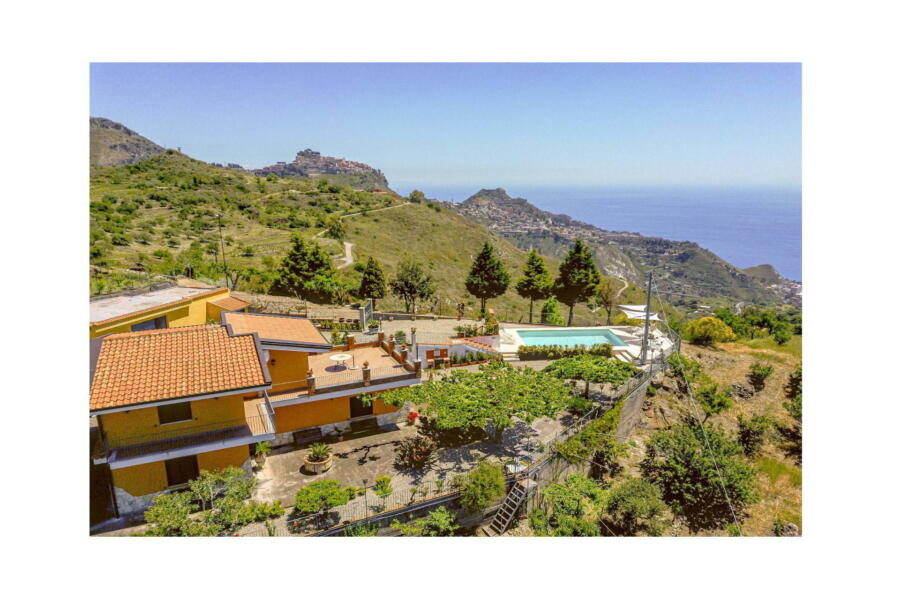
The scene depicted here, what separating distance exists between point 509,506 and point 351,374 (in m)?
6.70

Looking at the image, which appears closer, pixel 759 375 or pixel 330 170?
pixel 759 375

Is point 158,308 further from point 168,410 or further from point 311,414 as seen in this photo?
point 311,414

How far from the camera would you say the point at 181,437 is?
1103cm

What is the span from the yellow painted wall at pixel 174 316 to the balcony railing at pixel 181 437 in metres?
5.38

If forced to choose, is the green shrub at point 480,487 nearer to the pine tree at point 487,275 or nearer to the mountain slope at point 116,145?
the pine tree at point 487,275

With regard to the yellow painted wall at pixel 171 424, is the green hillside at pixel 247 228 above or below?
above

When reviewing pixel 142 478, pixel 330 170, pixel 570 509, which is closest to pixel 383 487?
pixel 570 509

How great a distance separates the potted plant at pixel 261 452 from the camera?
12398 millimetres

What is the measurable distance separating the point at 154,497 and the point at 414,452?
676 centimetres

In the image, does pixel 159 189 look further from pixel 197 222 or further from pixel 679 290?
pixel 679 290

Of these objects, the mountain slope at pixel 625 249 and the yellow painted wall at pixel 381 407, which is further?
the mountain slope at pixel 625 249

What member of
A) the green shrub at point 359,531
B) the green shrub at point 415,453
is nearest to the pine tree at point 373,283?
the green shrub at point 415,453

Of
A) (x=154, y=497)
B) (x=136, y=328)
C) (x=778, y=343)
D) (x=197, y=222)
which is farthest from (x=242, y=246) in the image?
(x=778, y=343)

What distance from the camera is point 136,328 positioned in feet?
51.1
